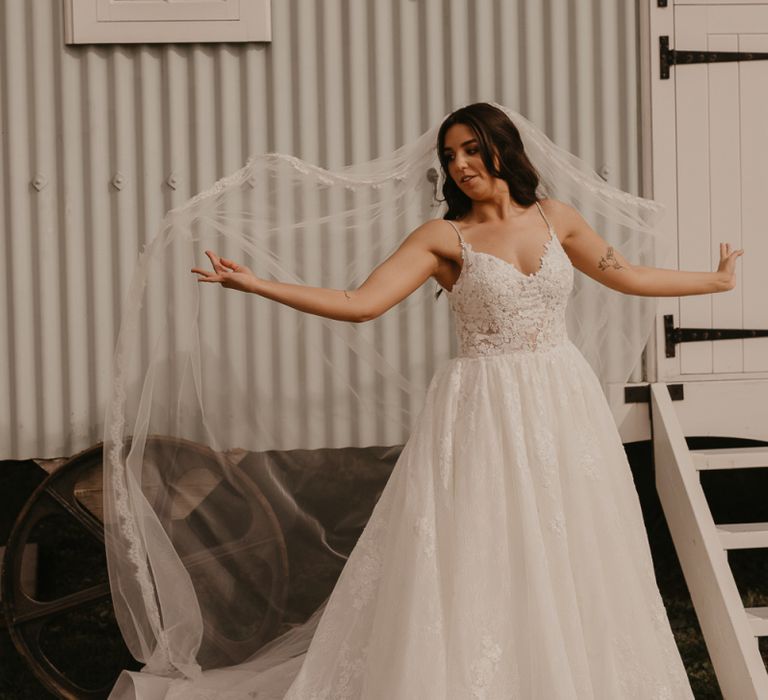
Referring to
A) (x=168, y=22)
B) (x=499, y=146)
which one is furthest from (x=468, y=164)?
(x=168, y=22)

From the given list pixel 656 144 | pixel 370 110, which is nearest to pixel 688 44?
pixel 656 144

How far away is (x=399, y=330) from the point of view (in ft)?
13.0

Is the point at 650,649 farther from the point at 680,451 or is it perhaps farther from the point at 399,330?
the point at 399,330

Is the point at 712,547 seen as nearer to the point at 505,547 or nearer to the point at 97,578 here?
the point at 505,547

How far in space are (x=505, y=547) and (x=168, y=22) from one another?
2.63m

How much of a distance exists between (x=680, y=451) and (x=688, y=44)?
1.73 m

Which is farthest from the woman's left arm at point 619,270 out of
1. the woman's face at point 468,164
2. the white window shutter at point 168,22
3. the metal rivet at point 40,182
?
the metal rivet at point 40,182

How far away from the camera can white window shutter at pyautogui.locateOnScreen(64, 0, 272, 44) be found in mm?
4180

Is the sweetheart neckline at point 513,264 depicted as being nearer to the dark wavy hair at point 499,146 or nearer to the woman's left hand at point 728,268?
the dark wavy hair at point 499,146

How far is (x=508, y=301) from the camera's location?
3053mm

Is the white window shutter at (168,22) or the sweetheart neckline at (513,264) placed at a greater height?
the white window shutter at (168,22)

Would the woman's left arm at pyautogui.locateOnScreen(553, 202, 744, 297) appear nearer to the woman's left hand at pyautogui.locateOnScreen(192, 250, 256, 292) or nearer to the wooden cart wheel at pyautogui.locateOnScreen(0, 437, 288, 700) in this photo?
the woman's left hand at pyautogui.locateOnScreen(192, 250, 256, 292)

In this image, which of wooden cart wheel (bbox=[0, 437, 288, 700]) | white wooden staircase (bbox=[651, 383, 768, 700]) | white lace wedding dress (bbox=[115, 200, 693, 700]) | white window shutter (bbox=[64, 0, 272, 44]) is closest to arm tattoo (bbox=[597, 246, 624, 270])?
white lace wedding dress (bbox=[115, 200, 693, 700])

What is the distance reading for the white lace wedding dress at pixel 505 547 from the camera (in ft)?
9.20
